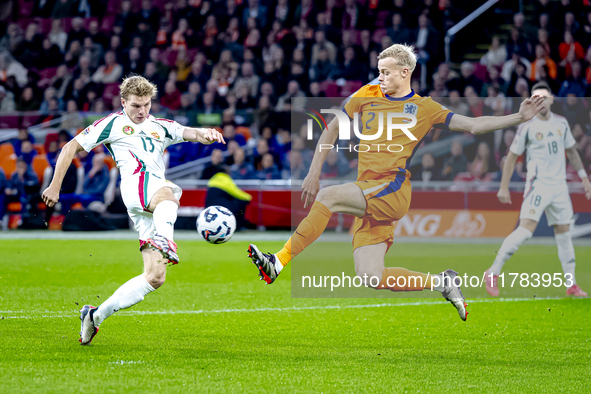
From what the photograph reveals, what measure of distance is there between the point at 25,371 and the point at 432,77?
13292 mm

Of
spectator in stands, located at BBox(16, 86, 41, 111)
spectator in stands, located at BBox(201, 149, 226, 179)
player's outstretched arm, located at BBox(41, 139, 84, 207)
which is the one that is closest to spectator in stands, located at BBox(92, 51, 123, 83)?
spectator in stands, located at BBox(16, 86, 41, 111)

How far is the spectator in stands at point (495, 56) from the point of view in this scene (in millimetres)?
16547

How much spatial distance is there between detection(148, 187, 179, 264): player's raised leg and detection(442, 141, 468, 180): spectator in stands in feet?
29.2

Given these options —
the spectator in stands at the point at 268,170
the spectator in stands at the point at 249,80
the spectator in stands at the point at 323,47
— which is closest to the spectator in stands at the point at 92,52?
the spectator in stands at the point at 249,80

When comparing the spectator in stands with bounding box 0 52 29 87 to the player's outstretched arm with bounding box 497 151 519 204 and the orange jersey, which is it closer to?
the player's outstretched arm with bounding box 497 151 519 204

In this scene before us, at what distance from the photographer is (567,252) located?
8.45m

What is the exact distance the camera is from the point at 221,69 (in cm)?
1731

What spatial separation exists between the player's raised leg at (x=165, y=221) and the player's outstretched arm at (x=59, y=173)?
66 cm

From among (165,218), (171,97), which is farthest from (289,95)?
(165,218)

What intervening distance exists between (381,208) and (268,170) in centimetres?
934

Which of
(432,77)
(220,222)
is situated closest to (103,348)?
(220,222)

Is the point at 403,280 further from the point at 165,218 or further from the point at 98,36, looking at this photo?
the point at 98,36

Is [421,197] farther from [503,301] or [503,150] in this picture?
[503,301]

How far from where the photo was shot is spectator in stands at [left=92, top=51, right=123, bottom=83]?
18297mm
